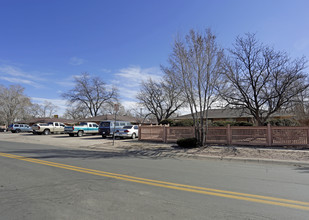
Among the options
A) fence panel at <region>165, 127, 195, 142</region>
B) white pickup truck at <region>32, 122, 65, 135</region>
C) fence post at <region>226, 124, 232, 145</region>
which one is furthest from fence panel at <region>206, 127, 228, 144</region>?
white pickup truck at <region>32, 122, 65, 135</region>

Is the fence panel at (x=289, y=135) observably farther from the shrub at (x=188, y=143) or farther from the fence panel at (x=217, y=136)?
the shrub at (x=188, y=143)

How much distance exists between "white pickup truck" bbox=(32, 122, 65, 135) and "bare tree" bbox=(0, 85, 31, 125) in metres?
35.4

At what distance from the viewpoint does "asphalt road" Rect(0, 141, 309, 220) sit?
12.6 ft

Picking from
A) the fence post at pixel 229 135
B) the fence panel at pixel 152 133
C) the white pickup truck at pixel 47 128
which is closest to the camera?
A: the fence post at pixel 229 135

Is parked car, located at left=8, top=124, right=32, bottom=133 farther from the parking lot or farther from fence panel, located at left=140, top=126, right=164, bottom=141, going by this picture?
fence panel, located at left=140, top=126, right=164, bottom=141

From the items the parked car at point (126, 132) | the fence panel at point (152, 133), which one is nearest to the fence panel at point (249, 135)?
the fence panel at point (152, 133)

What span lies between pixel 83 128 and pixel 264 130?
20.6m

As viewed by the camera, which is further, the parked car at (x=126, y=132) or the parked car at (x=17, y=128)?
the parked car at (x=17, y=128)

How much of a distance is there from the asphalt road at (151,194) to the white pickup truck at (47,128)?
25.5 meters

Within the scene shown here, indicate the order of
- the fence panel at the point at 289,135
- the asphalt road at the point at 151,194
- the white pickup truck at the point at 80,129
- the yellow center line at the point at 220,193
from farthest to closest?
1. the white pickup truck at the point at 80,129
2. the fence panel at the point at 289,135
3. the yellow center line at the point at 220,193
4. the asphalt road at the point at 151,194

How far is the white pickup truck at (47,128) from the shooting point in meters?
30.1

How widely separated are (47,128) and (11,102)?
3746 cm

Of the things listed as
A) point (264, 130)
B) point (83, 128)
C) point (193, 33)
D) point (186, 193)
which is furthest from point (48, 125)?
point (186, 193)

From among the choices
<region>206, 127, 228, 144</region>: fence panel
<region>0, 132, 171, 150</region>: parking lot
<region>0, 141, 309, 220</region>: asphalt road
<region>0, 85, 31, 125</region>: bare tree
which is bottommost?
<region>0, 141, 309, 220</region>: asphalt road
